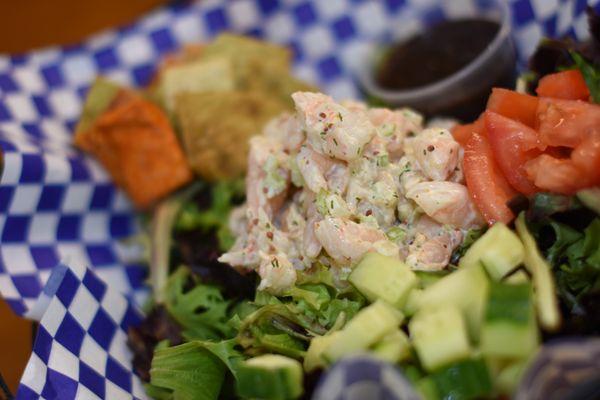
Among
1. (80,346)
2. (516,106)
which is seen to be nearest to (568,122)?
(516,106)

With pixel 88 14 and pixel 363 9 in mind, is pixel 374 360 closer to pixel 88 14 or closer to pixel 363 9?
pixel 363 9

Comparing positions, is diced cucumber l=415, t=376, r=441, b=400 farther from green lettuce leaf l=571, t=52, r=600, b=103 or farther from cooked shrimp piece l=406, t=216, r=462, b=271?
green lettuce leaf l=571, t=52, r=600, b=103

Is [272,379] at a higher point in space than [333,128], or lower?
lower

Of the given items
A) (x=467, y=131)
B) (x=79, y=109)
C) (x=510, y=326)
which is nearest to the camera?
(x=510, y=326)

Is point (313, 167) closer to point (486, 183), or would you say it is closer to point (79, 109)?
point (486, 183)

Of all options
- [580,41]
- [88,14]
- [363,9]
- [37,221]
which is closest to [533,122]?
[580,41]

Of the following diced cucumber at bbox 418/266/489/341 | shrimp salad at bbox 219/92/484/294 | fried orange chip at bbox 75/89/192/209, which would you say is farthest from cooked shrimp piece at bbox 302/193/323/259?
fried orange chip at bbox 75/89/192/209
